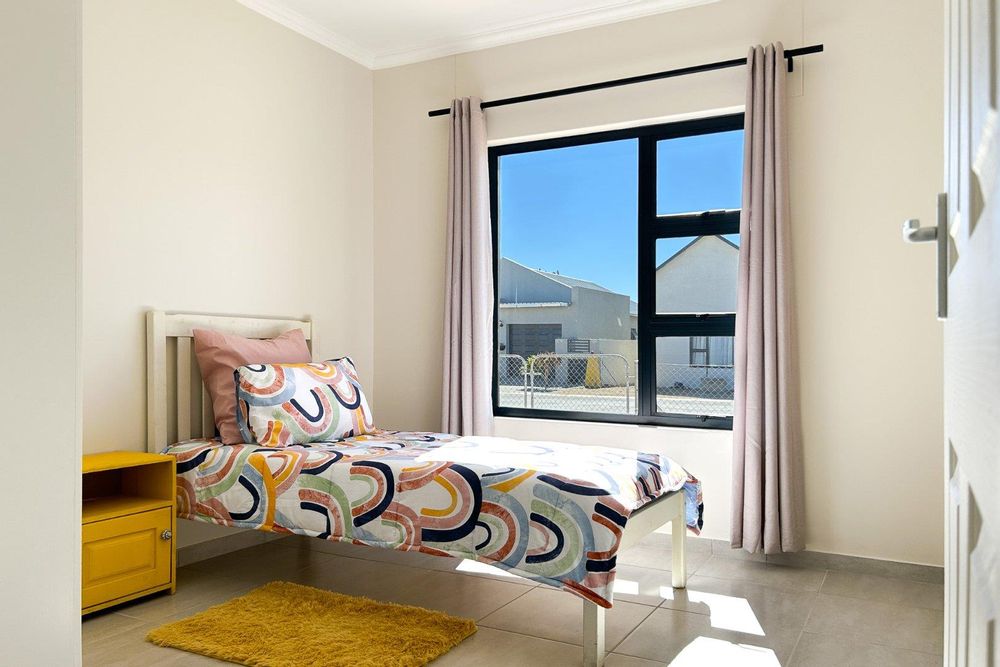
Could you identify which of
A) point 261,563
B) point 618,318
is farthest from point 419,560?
point 618,318

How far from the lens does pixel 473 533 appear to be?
270 cm

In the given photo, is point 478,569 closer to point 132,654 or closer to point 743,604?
point 743,604

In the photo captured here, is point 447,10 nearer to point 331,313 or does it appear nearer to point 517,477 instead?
point 331,313

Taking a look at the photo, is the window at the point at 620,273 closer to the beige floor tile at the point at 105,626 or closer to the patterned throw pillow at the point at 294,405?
the patterned throw pillow at the point at 294,405

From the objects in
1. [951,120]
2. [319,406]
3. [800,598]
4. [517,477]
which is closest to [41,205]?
[951,120]

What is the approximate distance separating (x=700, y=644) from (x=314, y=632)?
132 centimetres

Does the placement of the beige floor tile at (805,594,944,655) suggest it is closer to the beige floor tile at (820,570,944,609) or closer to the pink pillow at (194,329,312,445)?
the beige floor tile at (820,570,944,609)

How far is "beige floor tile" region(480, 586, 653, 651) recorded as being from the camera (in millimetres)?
2771

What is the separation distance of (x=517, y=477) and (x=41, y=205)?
1692 mm

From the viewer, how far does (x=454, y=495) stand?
9.04ft

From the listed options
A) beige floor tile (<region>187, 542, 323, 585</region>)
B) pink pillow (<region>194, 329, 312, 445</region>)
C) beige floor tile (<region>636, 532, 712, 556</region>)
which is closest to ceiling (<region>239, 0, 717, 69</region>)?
Answer: pink pillow (<region>194, 329, 312, 445</region>)

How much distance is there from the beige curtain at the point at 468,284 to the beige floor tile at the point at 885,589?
1871 mm

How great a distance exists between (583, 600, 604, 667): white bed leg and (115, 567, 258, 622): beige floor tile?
1507 millimetres

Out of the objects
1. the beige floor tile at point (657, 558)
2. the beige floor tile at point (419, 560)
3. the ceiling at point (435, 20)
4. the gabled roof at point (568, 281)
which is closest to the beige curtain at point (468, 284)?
the gabled roof at point (568, 281)
